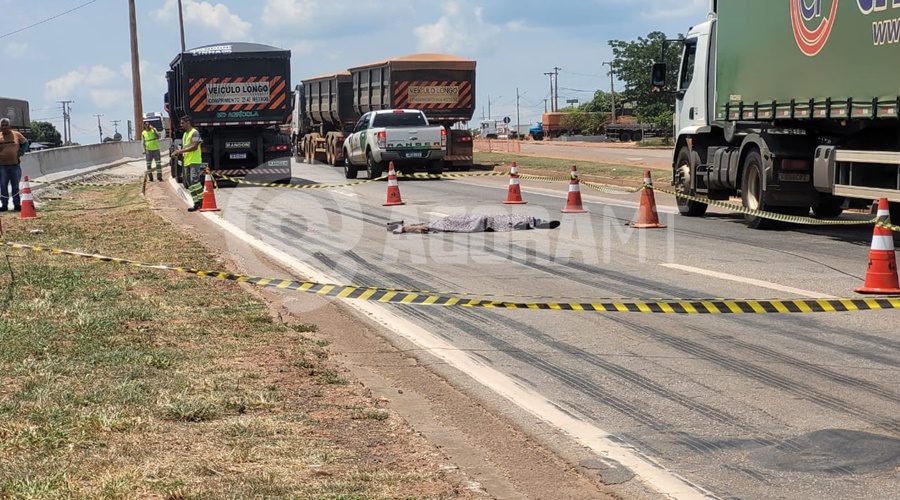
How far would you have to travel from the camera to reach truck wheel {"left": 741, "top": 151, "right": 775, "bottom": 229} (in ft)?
54.6

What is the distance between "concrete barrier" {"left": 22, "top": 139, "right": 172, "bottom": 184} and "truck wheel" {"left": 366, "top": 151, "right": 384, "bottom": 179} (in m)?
8.59

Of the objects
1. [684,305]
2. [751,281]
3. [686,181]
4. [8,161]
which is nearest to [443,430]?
[684,305]

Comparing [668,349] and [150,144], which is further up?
[150,144]

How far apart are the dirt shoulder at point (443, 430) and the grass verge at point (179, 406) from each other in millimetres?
70

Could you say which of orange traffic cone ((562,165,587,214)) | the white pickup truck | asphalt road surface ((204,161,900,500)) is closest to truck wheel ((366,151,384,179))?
the white pickup truck

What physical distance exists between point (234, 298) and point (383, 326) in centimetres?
190

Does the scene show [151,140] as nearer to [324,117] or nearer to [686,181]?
[324,117]

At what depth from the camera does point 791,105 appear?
1573 centimetres

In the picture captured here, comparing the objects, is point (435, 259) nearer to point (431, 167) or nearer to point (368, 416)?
point (368, 416)

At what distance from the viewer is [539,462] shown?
5434mm

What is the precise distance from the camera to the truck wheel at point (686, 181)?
19.5m

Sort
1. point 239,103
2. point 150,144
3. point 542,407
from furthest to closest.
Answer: point 150,144, point 239,103, point 542,407

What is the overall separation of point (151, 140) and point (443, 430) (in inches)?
1121

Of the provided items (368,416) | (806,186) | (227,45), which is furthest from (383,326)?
(227,45)
